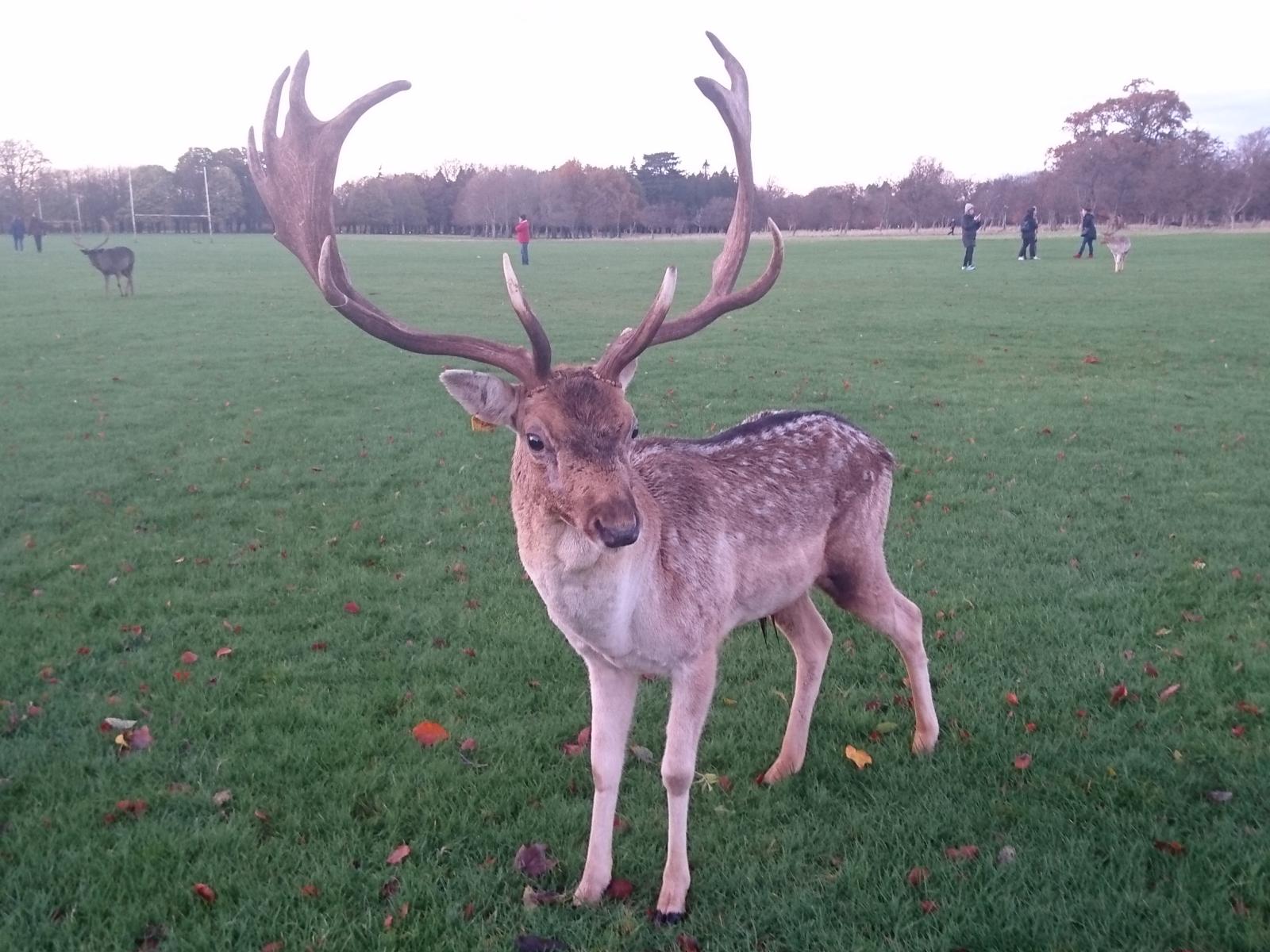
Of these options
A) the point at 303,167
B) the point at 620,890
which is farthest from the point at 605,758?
the point at 303,167

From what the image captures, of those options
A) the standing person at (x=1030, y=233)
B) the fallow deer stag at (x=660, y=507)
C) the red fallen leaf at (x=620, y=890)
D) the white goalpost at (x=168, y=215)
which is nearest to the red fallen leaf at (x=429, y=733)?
the fallow deer stag at (x=660, y=507)

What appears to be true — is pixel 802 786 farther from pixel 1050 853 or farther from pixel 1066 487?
pixel 1066 487

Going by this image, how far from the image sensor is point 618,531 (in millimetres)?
3355

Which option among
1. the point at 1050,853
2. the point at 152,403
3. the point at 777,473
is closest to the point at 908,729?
the point at 1050,853

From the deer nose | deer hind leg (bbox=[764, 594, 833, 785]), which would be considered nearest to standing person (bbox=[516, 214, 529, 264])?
deer hind leg (bbox=[764, 594, 833, 785])

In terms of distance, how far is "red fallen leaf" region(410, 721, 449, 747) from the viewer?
5.28 metres

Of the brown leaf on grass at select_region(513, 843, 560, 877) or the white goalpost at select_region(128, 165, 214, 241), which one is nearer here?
the brown leaf on grass at select_region(513, 843, 560, 877)

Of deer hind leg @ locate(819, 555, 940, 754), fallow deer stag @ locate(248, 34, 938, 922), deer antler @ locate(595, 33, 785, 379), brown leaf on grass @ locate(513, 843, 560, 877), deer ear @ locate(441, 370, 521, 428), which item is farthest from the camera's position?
deer hind leg @ locate(819, 555, 940, 754)

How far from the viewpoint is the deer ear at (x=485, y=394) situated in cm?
391

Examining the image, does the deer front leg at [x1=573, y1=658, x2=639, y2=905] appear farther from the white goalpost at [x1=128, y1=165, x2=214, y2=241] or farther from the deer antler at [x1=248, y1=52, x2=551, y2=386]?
the white goalpost at [x1=128, y1=165, x2=214, y2=241]

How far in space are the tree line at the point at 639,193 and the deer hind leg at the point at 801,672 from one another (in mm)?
88475

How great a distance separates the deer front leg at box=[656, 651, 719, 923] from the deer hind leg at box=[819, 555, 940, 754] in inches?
52.1

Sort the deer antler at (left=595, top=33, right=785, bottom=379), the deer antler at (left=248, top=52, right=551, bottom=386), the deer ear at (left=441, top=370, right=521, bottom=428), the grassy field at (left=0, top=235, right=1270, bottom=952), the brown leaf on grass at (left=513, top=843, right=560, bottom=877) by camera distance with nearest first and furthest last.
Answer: the deer ear at (left=441, top=370, right=521, bottom=428), the grassy field at (left=0, top=235, right=1270, bottom=952), the brown leaf on grass at (left=513, top=843, right=560, bottom=877), the deer antler at (left=595, top=33, right=785, bottom=379), the deer antler at (left=248, top=52, right=551, bottom=386)

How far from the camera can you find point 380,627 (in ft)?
21.8
